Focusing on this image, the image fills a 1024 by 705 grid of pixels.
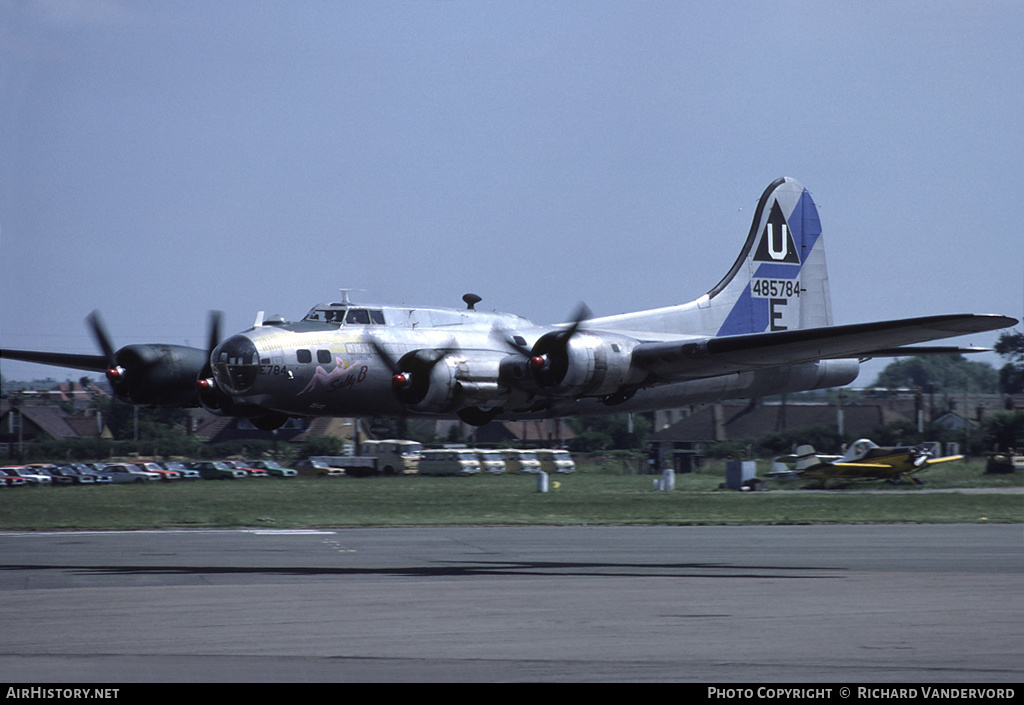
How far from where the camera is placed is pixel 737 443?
8869 cm

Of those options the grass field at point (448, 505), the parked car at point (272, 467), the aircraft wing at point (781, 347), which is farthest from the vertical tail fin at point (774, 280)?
the parked car at point (272, 467)

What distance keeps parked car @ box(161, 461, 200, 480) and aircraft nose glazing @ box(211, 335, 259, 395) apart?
4772cm

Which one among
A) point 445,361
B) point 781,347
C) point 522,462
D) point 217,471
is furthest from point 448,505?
point 522,462

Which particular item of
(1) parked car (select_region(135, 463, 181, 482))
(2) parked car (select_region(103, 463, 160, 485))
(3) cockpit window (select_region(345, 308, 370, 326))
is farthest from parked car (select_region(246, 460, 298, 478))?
(3) cockpit window (select_region(345, 308, 370, 326))

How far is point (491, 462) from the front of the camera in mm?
76688

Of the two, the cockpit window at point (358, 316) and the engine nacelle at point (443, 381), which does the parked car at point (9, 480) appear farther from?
the engine nacelle at point (443, 381)

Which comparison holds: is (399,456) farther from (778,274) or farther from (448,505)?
(778,274)

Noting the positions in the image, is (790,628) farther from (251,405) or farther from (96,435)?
(96,435)

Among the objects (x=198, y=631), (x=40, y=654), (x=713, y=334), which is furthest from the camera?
(x=713, y=334)

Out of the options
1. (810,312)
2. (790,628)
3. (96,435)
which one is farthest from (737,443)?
(790,628)

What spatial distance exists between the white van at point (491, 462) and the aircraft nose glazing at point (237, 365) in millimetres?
50790

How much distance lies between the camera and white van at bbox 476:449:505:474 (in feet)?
249
